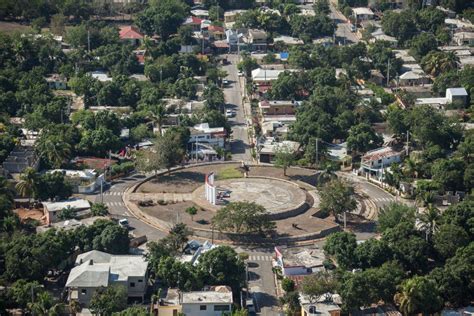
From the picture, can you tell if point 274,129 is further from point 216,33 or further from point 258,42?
point 216,33

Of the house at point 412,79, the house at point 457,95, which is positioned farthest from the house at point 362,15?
the house at point 457,95

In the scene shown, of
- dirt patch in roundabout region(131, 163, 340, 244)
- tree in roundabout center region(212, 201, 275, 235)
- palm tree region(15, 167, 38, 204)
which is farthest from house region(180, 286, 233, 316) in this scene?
palm tree region(15, 167, 38, 204)

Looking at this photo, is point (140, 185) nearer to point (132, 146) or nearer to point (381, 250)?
point (132, 146)

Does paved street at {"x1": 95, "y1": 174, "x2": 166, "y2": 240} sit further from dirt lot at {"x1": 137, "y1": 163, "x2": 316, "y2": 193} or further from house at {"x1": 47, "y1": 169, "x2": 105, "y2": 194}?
dirt lot at {"x1": 137, "y1": 163, "x2": 316, "y2": 193}

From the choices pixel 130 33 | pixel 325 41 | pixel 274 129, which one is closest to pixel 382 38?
pixel 325 41

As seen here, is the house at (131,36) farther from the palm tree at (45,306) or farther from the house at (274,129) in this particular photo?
the palm tree at (45,306)
